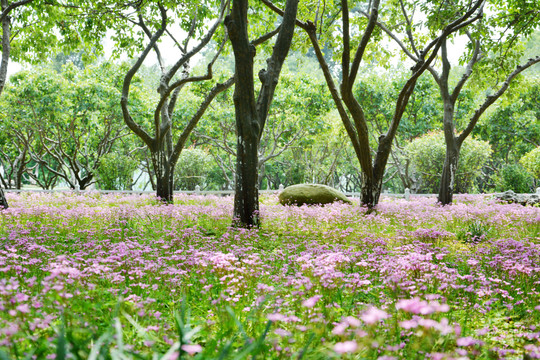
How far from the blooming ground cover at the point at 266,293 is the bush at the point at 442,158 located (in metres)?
14.8

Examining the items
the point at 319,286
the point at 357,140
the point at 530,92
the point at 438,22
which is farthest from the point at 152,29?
the point at 530,92

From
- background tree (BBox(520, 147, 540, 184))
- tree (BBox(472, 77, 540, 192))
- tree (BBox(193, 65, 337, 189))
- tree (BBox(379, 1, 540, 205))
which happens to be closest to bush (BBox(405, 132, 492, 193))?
background tree (BBox(520, 147, 540, 184))

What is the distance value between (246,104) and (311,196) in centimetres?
896

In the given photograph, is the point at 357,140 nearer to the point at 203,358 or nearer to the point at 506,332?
the point at 506,332

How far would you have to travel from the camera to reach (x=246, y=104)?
875cm

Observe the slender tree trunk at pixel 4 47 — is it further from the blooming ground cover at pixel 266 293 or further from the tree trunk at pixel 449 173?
the tree trunk at pixel 449 173

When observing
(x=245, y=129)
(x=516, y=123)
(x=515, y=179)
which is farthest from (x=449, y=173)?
(x=516, y=123)

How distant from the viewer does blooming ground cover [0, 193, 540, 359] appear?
2225mm

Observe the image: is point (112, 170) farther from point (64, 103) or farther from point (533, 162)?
point (533, 162)

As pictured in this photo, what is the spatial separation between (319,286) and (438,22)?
9391mm

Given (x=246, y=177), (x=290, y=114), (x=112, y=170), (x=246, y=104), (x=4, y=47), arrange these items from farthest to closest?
(x=290, y=114), (x=112, y=170), (x=4, y=47), (x=246, y=177), (x=246, y=104)

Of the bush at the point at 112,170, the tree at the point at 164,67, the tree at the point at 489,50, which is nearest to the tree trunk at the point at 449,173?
the tree at the point at 489,50

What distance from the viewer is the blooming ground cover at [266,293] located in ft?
7.30

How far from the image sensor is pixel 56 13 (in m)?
11.7
